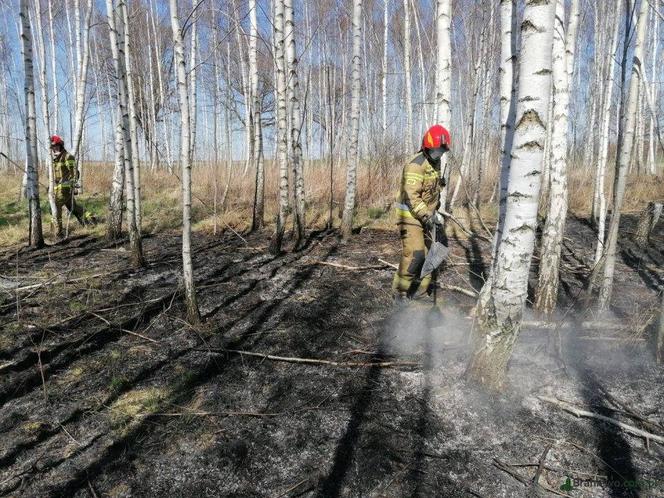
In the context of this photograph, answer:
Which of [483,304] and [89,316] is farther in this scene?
[89,316]

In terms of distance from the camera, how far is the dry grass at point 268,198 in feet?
29.9

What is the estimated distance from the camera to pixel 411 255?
14.6 ft

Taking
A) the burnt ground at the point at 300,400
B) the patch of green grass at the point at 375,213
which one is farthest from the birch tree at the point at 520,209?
the patch of green grass at the point at 375,213

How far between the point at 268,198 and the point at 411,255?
6.70 meters

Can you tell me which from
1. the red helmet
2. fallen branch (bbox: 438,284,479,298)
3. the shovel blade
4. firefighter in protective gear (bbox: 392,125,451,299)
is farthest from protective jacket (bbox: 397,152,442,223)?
fallen branch (bbox: 438,284,479,298)

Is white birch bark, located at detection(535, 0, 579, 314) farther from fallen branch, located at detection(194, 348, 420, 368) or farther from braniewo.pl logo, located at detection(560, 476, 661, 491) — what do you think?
braniewo.pl logo, located at detection(560, 476, 661, 491)

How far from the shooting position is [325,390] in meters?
2.97

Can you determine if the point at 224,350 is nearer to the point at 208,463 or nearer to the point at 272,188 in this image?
the point at 208,463

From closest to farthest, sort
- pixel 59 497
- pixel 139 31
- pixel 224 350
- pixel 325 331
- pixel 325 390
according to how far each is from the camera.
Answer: pixel 59 497 < pixel 325 390 < pixel 224 350 < pixel 325 331 < pixel 139 31

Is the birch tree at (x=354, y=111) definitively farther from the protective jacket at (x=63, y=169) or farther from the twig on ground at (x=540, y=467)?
the twig on ground at (x=540, y=467)

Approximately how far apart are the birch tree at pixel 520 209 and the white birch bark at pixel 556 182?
5.18ft

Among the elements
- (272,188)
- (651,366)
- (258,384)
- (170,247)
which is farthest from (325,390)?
(272,188)

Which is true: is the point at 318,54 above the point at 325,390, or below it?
above

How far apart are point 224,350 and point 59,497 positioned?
1582mm
